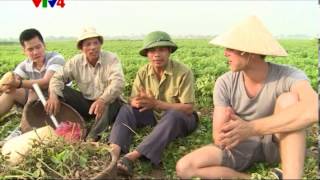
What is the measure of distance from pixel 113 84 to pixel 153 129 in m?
0.62

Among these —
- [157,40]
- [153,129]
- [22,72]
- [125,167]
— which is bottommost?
[125,167]

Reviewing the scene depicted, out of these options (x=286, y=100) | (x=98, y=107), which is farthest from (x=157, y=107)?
(x=286, y=100)

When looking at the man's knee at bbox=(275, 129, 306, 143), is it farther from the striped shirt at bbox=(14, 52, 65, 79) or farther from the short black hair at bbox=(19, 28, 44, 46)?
the short black hair at bbox=(19, 28, 44, 46)

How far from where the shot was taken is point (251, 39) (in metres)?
3.29

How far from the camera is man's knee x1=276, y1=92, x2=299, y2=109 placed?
3.15 m

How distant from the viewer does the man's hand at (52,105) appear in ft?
14.4

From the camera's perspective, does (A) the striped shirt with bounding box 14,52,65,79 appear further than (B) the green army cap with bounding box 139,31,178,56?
Yes

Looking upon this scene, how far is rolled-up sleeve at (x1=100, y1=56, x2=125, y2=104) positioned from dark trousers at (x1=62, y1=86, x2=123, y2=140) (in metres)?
0.12

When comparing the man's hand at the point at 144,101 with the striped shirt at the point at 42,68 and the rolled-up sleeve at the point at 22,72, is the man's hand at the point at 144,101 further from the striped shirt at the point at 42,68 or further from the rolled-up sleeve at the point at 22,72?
the rolled-up sleeve at the point at 22,72

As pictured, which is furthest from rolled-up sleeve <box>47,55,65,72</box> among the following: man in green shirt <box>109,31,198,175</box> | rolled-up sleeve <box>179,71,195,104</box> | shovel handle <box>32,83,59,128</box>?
rolled-up sleeve <box>179,71,195,104</box>

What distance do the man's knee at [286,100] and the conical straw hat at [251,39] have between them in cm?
30

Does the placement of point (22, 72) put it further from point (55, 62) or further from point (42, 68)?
point (55, 62)

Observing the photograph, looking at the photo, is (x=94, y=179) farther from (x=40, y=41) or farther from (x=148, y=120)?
→ (x=40, y=41)

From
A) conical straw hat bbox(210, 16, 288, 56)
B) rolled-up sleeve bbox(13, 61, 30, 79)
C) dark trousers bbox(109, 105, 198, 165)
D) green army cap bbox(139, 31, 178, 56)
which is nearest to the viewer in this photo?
conical straw hat bbox(210, 16, 288, 56)
